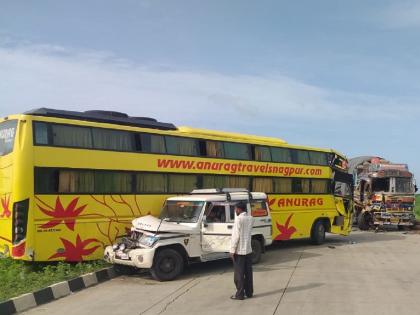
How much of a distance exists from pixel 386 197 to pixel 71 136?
62.2ft

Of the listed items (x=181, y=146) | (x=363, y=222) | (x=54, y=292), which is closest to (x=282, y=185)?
(x=181, y=146)

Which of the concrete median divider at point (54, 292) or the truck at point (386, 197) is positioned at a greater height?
→ the truck at point (386, 197)

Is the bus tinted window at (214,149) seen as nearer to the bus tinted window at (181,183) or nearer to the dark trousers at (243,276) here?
the bus tinted window at (181,183)

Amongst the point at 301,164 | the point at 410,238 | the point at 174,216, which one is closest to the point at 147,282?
the point at 174,216

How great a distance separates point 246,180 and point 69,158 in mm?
6421

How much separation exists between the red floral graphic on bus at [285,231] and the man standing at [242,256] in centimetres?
791

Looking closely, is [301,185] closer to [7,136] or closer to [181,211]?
[181,211]

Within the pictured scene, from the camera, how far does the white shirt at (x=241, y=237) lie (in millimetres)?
9617

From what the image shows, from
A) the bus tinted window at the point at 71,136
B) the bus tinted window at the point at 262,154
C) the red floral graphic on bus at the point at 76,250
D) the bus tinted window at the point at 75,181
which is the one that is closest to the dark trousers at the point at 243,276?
the red floral graphic on bus at the point at 76,250

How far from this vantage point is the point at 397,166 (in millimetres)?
27719

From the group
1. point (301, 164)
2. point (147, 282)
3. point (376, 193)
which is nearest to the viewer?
point (147, 282)

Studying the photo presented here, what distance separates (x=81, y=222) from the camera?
12617mm

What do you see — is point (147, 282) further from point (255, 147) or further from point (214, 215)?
point (255, 147)

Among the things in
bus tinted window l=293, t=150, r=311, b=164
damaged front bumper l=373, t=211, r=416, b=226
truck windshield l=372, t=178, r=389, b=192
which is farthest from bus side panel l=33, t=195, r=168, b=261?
truck windshield l=372, t=178, r=389, b=192
